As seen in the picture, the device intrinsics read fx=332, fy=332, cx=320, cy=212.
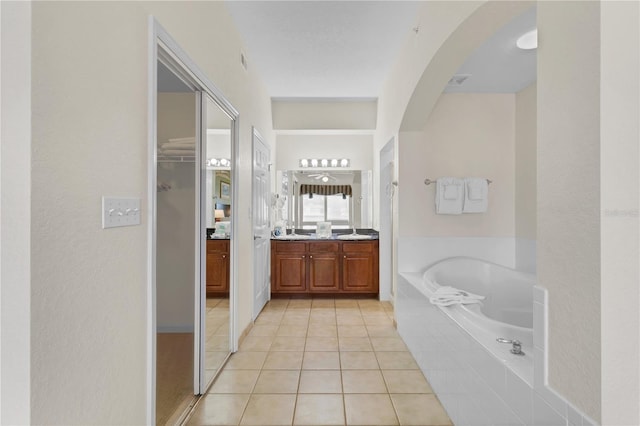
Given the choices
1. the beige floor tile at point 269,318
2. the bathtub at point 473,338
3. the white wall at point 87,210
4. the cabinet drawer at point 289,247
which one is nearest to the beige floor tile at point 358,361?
the bathtub at point 473,338

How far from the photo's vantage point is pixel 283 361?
2.59 metres

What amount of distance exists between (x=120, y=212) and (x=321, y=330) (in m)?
2.48

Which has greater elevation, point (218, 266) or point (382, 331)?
point (218, 266)

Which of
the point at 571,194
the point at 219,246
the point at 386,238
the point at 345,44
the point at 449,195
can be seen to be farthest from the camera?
the point at 386,238

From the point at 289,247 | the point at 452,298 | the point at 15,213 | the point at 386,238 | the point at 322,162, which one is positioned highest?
the point at 322,162

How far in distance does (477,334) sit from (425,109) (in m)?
1.96

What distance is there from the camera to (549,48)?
1.07m

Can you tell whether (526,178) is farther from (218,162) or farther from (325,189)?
(218,162)

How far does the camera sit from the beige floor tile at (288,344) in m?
2.84

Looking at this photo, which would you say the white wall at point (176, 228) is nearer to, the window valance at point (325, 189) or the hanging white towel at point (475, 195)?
the hanging white towel at point (475, 195)

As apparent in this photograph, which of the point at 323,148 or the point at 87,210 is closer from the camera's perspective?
the point at 87,210

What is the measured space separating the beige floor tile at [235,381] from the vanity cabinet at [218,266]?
575mm

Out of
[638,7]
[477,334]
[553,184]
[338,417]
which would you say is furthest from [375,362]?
[638,7]

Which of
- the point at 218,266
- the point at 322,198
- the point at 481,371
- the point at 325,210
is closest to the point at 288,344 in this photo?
the point at 218,266
